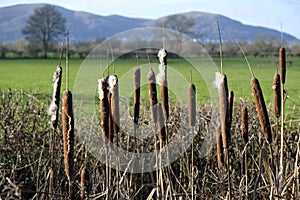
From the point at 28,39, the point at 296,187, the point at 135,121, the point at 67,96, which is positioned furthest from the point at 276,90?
the point at 28,39

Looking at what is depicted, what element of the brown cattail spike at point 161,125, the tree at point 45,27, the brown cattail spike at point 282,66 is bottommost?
the brown cattail spike at point 161,125

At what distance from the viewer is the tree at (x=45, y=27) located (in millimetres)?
62062

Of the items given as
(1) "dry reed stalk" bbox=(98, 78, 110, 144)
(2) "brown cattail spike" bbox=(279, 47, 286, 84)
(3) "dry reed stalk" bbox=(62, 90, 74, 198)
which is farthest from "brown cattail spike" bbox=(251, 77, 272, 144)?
(3) "dry reed stalk" bbox=(62, 90, 74, 198)

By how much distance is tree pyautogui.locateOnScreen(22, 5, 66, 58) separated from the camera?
62062 millimetres

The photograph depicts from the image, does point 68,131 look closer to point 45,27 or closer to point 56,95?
point 56,95

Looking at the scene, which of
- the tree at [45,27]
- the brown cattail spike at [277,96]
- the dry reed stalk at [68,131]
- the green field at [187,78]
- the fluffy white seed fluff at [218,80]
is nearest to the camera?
the dry reed stalk at [68,131]

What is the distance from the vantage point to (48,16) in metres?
66.5

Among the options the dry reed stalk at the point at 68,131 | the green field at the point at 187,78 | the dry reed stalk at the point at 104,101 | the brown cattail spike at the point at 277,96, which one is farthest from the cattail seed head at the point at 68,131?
the green field at the point at 187,78

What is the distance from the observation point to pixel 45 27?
209 feet

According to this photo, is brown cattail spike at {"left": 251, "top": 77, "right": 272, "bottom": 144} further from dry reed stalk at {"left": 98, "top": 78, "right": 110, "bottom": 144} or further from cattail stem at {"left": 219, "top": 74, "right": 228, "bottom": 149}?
dry reed stalk at {"left": 98, "top": 78, "right": 110, "bottom": 144}

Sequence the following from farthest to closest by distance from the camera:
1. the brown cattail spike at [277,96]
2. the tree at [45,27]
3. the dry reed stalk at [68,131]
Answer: the tree at [45,27], the brown cattail spike at [277,96], the dry reed stalk at [68,131]

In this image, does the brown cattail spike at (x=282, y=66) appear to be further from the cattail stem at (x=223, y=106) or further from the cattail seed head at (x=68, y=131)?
the cattail seed head at (x=68, y=131)

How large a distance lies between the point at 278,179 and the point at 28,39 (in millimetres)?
64552

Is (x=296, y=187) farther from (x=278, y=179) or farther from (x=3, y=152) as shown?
(x=3, y=152)
